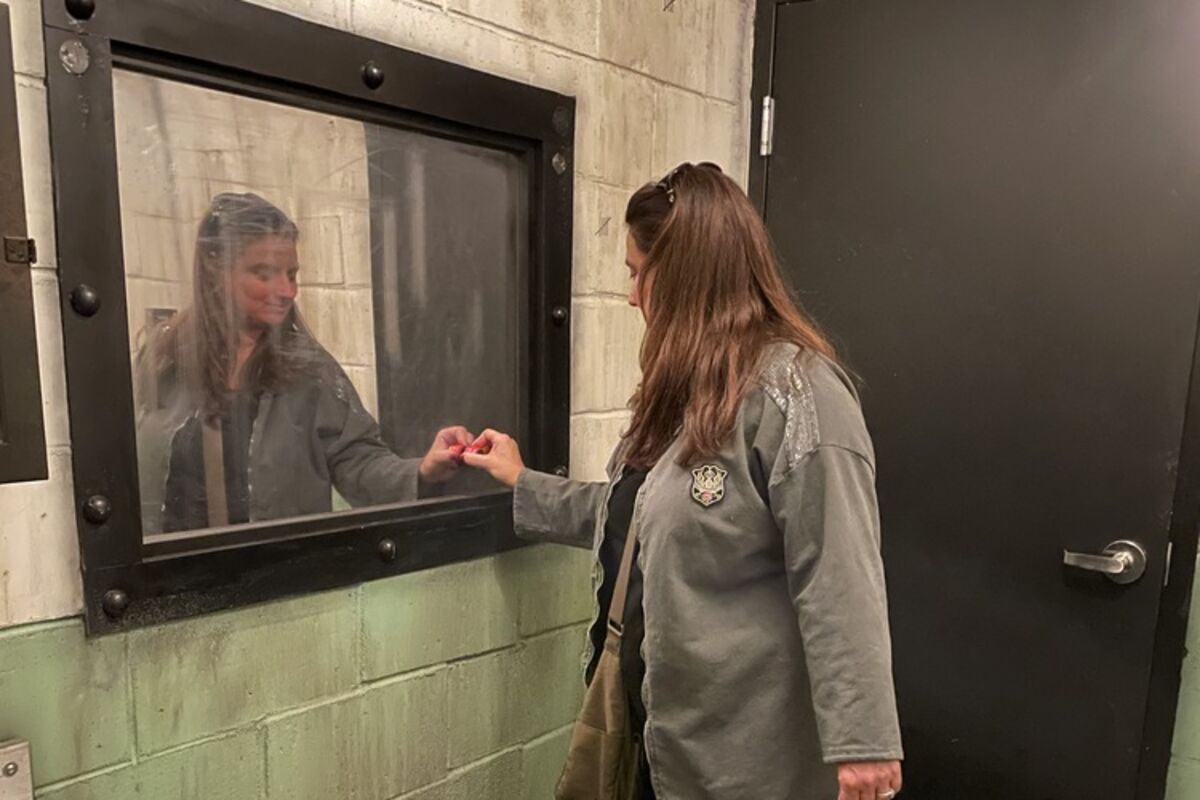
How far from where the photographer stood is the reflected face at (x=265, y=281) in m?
1.14

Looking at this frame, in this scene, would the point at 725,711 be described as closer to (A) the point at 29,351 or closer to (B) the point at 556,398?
(B) the point at 556,398

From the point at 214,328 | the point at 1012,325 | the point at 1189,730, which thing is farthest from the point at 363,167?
the point at 1189,730

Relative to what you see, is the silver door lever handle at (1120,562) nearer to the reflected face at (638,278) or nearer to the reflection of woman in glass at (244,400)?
the reflected face at (638,278)

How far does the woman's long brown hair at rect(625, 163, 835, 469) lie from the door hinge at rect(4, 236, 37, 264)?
737 mm

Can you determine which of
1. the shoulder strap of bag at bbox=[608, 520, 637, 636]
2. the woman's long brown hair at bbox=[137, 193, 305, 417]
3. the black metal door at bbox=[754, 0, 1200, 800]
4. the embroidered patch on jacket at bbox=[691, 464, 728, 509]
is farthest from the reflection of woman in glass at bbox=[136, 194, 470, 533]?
the black metal door at bbox=[754, 0, 1200, 800]

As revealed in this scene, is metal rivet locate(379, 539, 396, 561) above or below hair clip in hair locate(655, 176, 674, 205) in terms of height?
below

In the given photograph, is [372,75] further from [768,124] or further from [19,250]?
[768,124]

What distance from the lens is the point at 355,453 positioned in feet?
4.24

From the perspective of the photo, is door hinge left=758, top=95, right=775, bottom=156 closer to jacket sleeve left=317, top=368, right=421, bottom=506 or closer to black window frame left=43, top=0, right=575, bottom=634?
black window frame left=43, top=0, right=575, bottom=634

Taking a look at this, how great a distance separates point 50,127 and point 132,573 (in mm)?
506

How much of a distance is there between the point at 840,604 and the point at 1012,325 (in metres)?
0.84

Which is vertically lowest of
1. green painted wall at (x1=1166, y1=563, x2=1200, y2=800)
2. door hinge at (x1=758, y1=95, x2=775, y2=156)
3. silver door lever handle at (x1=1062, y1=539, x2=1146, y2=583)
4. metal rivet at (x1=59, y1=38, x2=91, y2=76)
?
green painted wall at (x1=1166, y1=563, x2=1200, y2=800)

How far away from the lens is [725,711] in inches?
45.6

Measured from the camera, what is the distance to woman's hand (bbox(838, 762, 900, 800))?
107 cm
